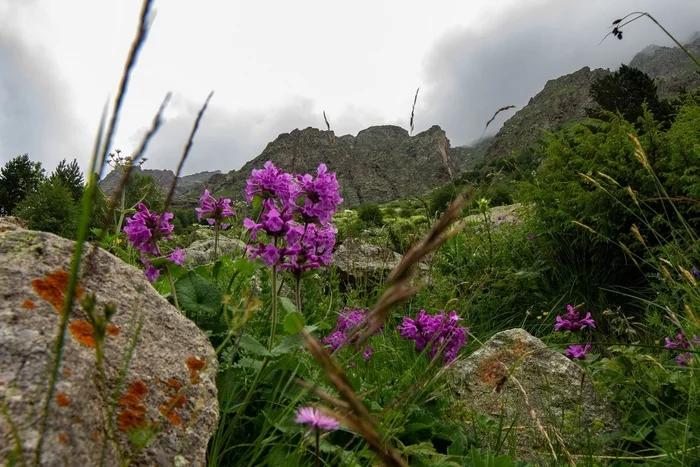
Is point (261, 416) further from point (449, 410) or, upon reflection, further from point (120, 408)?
point (449, 410)

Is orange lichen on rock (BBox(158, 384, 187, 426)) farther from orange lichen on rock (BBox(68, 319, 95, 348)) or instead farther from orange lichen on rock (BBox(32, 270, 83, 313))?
orange lichen on rock (BBox(32, 270, 83, 313))

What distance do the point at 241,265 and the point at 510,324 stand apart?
142 inches

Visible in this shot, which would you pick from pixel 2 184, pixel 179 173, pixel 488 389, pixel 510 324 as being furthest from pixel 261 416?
pixel 2 184

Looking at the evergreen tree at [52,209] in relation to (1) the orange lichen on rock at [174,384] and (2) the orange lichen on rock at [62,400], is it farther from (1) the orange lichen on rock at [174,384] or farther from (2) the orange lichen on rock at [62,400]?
(2) the orange lichen on rock at [62,400]

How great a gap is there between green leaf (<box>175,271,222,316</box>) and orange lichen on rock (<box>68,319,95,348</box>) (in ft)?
2.95

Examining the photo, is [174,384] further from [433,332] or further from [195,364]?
[433,332]

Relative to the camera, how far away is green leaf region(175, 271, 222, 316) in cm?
215

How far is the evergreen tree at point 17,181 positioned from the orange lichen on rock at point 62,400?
40348 mm

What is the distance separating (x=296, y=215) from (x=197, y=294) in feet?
1.90

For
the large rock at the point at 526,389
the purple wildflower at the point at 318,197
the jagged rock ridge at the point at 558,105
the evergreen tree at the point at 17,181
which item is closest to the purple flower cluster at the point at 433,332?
the large rock at the point at 526,389

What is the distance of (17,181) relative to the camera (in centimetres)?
3634

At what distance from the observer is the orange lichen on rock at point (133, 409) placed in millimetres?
1152

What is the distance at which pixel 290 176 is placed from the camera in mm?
2254

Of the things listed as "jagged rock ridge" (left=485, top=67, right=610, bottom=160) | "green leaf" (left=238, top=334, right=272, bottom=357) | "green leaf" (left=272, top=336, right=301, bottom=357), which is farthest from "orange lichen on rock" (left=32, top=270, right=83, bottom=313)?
"jagged rock ridge" (left=485, top=67, right=610, bottom=160)
